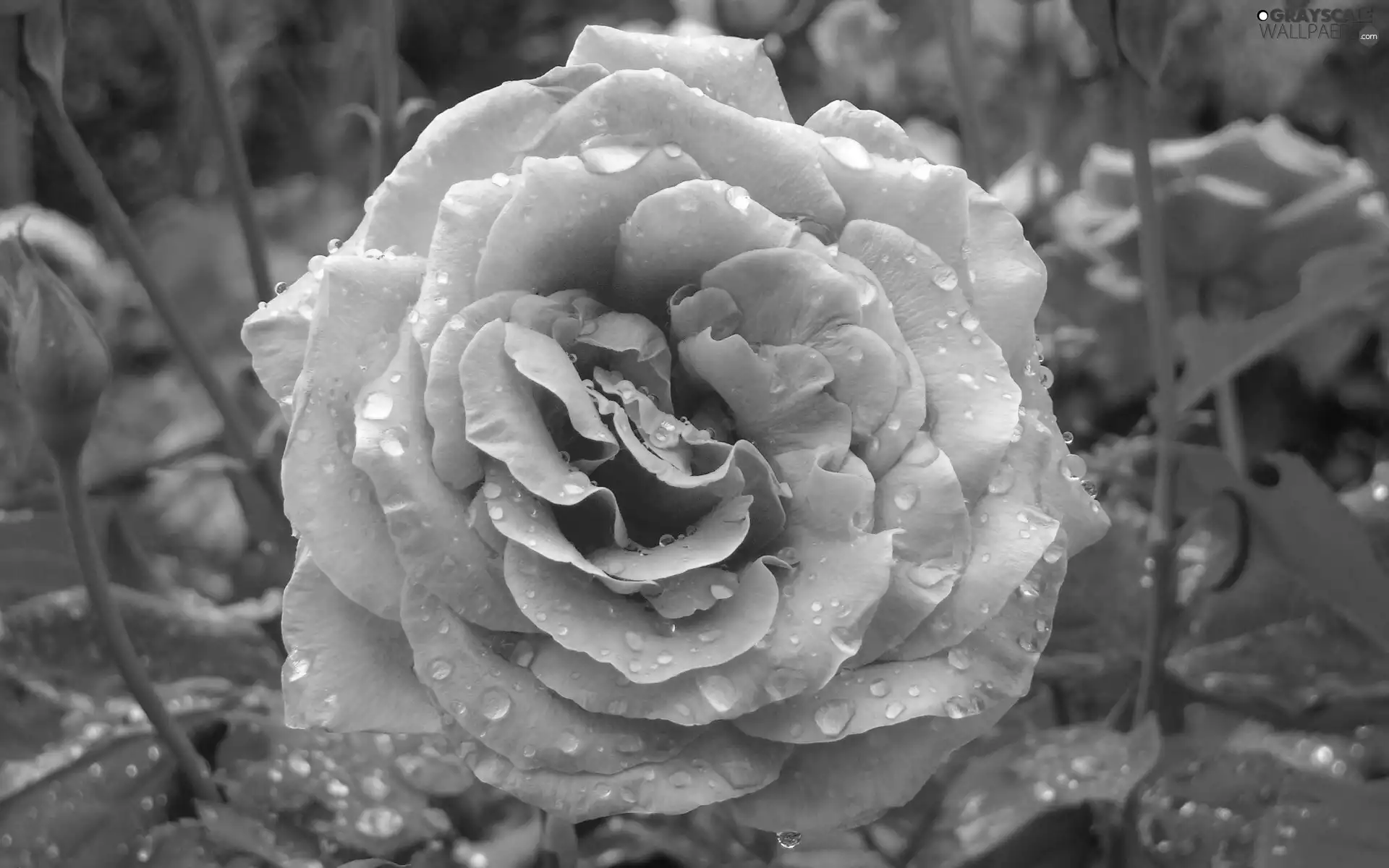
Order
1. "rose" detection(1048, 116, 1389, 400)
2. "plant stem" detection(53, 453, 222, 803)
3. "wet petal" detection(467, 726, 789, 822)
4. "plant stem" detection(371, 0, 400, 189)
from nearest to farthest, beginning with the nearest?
1. "wet petal" detection(467, 726, 789, 822)
2. "plant stem" detection(53, 453, 222, 803)
3. "plant stem" detection(371, 0, 400, 189)
4. "rose" detection(1048, 116, 1389, 400)

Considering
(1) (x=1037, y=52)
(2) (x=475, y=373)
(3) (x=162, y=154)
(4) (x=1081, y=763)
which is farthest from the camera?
(3) (x=162, y=154)

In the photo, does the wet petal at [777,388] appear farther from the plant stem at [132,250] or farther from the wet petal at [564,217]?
the plant stem at [132,250]

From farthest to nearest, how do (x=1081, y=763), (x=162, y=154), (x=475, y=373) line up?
(x=162, y=154), (x=1081, y=763), (x=475, y=373)

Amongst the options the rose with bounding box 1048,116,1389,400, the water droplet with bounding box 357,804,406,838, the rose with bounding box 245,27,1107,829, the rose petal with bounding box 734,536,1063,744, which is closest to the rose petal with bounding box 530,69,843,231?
the rose with bounding box 245,27,1107,829

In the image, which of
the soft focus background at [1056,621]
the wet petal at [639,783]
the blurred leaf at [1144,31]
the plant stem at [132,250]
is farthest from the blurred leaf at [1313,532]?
the plant stem at [132,250]

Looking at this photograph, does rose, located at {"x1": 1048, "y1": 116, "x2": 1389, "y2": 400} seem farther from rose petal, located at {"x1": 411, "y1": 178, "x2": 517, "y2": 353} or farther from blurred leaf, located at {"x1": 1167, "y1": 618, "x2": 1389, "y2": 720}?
rose petal, located at {"x1": 411, "y1": 178, "x2": 517, "y2": 353}

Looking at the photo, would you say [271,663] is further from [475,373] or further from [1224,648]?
[1224,648]

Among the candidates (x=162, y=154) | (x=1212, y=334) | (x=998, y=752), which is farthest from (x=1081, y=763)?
(x=162, y=154)

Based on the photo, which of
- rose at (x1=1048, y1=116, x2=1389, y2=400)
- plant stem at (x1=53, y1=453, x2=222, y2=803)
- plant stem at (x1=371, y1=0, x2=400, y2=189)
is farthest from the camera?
rose at (x1=1048, y1=116, x2=1389, y2=400)
